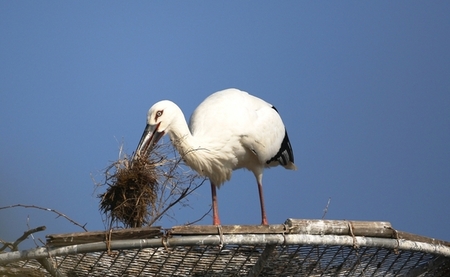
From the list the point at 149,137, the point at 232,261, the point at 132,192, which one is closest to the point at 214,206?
the point at 149,137

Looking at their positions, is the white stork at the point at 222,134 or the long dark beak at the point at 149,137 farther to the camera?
the white stork at the point at 222,134

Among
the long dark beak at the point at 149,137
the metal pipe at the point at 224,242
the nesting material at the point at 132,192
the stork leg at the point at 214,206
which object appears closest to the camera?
the metal pipe at the point at 224,242

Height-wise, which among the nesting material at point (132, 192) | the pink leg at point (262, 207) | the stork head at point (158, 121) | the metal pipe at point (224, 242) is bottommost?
the metal pipe at point (224, 242)

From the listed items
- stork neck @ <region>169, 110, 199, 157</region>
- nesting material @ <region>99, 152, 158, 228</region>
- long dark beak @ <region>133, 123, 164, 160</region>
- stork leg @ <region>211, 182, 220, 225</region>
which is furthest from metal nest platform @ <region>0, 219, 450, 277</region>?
stork leg @ <region>211, 182, 220, 225</region>

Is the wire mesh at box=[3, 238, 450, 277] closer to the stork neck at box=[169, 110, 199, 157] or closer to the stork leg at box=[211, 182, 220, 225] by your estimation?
the stork neck at box=[169, 110, 199, 157]

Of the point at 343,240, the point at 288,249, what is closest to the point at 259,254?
the point at 288,249

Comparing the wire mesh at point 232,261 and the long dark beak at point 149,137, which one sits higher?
the long dark beak at point 149,137

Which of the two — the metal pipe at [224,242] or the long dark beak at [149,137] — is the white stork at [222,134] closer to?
the long dark beak at [149,137]

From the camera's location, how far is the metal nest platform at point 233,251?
4109mm

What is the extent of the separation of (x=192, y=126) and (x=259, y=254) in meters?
2.71

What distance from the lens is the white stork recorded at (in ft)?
21.9

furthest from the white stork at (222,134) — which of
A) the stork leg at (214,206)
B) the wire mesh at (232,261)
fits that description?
the wire mesh at (232,261)

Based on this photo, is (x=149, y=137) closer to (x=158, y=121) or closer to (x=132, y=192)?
(x=158, y=121)

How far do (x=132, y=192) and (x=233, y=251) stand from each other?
4.76ft
